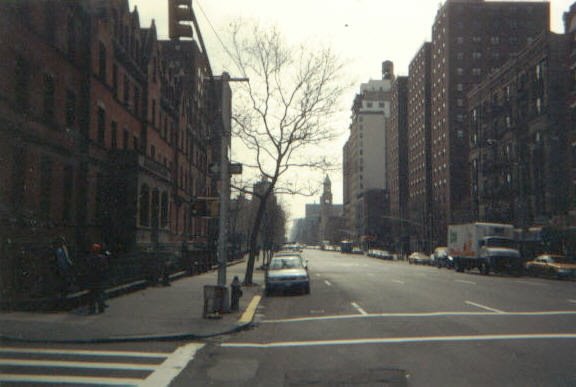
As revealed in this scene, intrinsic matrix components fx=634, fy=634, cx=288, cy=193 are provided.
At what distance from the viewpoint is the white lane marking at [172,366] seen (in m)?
8.50

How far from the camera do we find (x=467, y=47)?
95.2m

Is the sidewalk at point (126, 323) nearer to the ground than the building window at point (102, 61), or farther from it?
nearer to the ground

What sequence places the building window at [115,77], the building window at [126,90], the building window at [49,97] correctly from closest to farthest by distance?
1. the building window at [49,97]
2. the building window at [115,77]
3. the building window at [126,90]

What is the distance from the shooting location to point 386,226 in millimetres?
143625

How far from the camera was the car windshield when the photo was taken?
2584 cm

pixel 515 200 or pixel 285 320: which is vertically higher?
pixel 515 200

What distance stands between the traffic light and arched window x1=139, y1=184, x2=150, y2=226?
75.0ft

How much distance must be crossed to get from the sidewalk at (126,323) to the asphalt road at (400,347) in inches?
28.8

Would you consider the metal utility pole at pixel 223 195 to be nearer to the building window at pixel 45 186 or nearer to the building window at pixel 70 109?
the building window at pixel 45 186

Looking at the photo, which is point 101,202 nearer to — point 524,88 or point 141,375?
point 141,375

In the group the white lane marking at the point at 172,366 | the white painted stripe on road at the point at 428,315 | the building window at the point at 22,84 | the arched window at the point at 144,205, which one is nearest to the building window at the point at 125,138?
the arched window at the point at 144,205

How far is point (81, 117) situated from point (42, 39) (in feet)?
18.5

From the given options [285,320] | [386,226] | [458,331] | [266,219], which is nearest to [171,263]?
[285,320]

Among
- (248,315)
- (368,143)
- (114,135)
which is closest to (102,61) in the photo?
(114,135)
